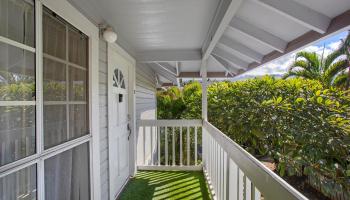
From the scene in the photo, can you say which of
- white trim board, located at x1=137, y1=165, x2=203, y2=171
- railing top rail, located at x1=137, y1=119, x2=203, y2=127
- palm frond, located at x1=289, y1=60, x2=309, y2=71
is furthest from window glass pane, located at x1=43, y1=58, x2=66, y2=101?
palm frond, located at x1=289, y1=60, x2=309, y2=71

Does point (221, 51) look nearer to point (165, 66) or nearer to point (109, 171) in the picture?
point (165, 66)

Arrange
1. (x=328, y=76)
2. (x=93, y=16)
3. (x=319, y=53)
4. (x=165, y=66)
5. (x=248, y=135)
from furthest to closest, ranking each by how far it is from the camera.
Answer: (x=319, y=53), (x=328, y=76), (x=165, y=66), (x=248, y=135), (x=93, y=16)

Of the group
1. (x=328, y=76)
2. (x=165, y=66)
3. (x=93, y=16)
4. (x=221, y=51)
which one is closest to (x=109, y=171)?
(x=93, y=16)

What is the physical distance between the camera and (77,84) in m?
1.94

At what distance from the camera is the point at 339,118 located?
2.52m

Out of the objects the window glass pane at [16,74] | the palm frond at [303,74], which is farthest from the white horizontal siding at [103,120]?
the palm frond at [303,74]

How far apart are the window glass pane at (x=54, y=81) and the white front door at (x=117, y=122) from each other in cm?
108

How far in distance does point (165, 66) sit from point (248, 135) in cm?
325

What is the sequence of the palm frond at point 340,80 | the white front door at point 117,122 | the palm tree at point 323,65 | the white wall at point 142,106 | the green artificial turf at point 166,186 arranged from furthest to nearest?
the palm tree at point 323,65 → the palm frond at point 340,80 → the white wall at point 142,106 → the green artificial turf at point 166,186 → the white front door at point 117,122

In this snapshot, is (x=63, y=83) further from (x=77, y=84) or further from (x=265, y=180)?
(x=265, y=180)

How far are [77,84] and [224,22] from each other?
1.55m

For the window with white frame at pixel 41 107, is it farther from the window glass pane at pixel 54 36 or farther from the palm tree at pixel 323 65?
the palm tree at pixel 323 65

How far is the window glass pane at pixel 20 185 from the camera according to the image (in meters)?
1.09

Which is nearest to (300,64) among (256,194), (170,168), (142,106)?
(142,106)
